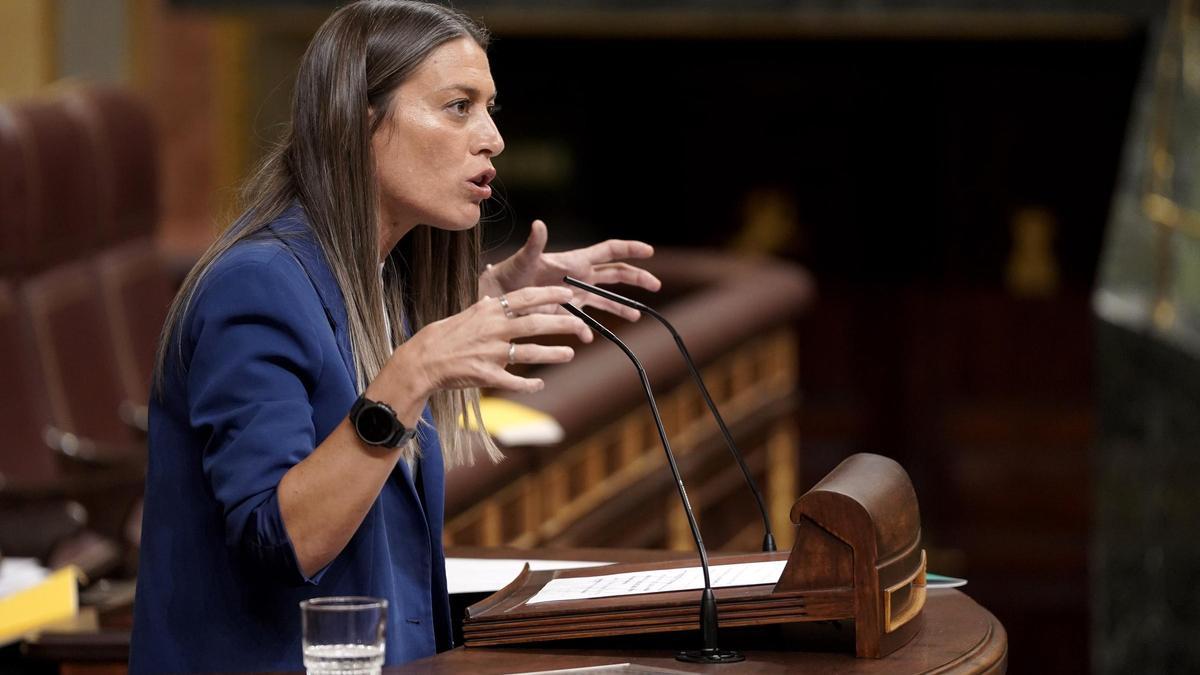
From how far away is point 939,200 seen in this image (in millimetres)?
9820

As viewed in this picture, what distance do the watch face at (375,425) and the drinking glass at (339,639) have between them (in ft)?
0.51

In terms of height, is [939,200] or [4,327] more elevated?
[4,327]

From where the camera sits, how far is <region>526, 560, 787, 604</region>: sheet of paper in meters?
1.74

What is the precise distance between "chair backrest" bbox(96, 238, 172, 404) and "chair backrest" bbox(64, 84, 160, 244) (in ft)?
0.22

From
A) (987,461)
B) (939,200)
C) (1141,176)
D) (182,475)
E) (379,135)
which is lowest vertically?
(987,461)

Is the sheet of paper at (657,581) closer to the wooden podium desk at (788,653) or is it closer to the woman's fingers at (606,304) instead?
the wooden podium desk at (788,653)

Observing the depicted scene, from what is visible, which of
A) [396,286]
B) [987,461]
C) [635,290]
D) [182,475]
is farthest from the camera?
[987,461]

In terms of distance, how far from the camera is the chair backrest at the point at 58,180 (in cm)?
513

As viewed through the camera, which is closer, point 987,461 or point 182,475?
point 182,475

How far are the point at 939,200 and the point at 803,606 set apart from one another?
8409 millimetres

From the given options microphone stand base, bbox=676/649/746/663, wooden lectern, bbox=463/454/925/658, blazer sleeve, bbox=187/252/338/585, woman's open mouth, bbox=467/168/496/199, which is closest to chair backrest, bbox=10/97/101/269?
woman's open mouth, bbox=467/168/496/199

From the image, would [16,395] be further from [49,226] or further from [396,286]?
[396,286]

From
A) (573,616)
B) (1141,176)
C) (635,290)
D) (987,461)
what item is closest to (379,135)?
(573,616)

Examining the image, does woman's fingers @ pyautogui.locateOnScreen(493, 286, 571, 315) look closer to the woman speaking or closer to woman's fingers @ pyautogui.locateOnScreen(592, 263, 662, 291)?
the woman speaking
